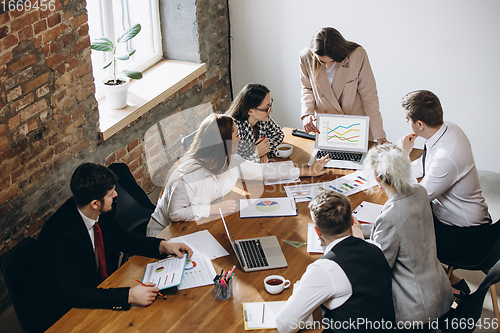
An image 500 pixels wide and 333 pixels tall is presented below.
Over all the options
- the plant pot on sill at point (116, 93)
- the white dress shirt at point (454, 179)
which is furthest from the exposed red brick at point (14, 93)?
the white dress shirt at point (454, 179)

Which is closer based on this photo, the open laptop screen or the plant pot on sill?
the open laptop screen

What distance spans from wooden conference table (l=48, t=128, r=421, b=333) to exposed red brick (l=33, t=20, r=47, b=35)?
1532 mm

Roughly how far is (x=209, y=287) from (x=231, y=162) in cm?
114

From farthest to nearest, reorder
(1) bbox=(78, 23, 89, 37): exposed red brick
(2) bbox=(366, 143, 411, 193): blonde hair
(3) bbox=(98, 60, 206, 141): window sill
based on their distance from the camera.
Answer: (3) bbox=(98, 60, 206, 141): window sill < (1) bbox=(78, 23, 89, 37): exposed red brick < (2) bbox=(366, 143, 411, 193): blonde hair

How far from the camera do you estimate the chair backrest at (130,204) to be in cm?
299

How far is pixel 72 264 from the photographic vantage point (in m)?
2.23

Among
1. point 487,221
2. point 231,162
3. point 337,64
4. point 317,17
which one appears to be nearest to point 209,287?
point 231,162

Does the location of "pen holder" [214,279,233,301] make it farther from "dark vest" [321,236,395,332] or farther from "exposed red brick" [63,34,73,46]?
"exposed red brick" [63,34,73,46]

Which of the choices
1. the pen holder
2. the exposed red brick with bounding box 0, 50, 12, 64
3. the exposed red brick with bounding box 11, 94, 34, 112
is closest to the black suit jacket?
the pen holder

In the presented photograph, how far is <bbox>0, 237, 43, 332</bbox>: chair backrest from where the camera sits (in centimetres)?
209

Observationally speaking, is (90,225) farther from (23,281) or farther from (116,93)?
(116,93)

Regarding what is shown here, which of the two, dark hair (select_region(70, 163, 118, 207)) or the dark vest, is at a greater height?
dark hair (select_region(70, 163, 118, 207))

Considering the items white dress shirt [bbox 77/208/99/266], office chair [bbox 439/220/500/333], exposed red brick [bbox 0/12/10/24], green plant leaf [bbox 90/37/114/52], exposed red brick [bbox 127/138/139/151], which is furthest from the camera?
exposed red brick [bbox 127/138/139/151]

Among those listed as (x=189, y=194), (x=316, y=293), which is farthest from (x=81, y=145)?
(x=316, y=293)
